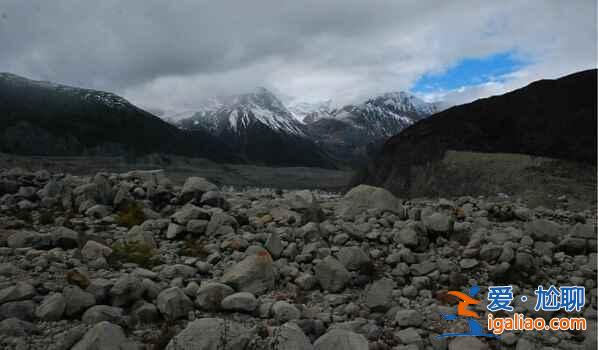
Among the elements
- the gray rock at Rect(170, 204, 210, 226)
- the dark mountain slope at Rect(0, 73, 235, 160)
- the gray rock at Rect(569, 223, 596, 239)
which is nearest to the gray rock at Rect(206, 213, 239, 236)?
the gray rock at Rect(170, 204, 210, 226)

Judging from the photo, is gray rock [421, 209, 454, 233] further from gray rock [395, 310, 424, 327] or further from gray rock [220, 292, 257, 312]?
gray rock [220, 292, 257, 312]

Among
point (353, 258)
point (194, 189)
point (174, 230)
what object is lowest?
point (353, 258)

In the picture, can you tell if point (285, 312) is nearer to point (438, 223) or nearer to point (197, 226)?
point (197, 226)

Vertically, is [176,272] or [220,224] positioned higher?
[220,224]

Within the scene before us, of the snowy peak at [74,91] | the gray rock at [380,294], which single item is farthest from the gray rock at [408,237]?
the snowy peak at [74,91]

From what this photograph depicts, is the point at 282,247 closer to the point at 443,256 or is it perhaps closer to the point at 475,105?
the point at 443,256

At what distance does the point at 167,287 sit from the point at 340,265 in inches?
107

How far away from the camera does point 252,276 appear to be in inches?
235

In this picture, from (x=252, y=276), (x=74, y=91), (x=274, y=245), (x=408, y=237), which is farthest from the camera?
(x=74, y=91)

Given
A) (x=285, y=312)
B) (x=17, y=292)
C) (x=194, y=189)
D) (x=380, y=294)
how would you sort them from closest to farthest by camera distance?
(x=17, y=292)
(x=285, y=312)
(x=380, y=294)
(x=194, y=189)

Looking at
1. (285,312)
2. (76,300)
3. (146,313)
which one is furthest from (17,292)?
(285,312)

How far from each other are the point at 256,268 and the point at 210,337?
1.93 m

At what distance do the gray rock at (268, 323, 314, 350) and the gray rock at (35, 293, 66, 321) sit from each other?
2.51 m

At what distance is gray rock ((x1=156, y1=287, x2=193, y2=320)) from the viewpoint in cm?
490
